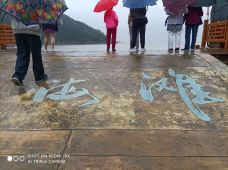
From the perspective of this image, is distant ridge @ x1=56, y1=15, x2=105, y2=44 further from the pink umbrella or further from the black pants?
the pink umbrella

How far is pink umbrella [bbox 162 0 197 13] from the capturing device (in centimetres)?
823

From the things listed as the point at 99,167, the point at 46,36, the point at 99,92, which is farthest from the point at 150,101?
the point at 46,36

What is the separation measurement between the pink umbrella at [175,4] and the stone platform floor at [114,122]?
1.94 m

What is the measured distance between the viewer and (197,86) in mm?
5816

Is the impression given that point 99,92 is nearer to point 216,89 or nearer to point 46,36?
point 216,89

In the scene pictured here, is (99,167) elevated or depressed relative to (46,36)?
depressed

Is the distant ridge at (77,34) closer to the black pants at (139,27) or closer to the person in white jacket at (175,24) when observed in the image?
the black pants at (139,27)

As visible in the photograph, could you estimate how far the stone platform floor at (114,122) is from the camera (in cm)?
353

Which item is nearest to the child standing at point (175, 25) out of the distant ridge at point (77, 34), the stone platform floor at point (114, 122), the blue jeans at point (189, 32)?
the blue jeans at point (189, 32)

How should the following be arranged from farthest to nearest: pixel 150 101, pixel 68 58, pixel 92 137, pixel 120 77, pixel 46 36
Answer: pixel 46 36 → pixel 68 58 → pixel 120 77 → pixel 150 101 → pixel 92 137

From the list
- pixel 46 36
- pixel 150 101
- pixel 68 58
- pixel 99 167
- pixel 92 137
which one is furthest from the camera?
pixel 46 36

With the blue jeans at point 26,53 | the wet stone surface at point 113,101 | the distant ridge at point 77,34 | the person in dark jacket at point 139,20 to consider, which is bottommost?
the distant ridge at point 77,34

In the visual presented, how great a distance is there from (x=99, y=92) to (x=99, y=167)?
2.33 m

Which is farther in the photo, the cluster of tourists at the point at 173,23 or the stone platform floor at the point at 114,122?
the cluster of tourists at the point at 173,23
